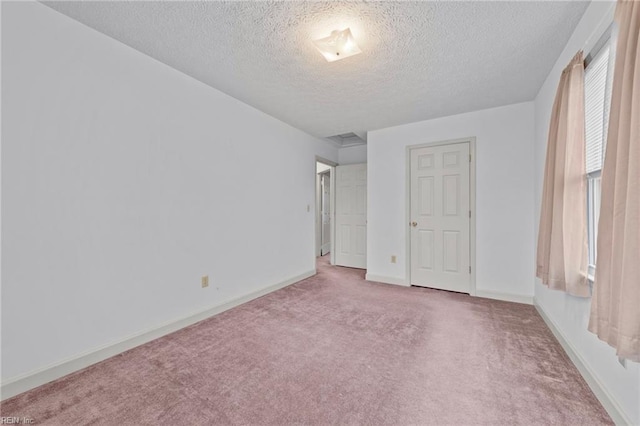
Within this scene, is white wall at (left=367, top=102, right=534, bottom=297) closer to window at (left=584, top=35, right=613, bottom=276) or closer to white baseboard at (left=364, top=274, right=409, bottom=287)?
white baseboard at (left=364, top=274, right=409, bottom=287)

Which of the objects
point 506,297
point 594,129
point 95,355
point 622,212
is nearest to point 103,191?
point 95,355

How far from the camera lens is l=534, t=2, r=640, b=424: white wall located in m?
1.31

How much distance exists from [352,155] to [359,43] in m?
3.26

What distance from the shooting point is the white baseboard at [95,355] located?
1.61 metres

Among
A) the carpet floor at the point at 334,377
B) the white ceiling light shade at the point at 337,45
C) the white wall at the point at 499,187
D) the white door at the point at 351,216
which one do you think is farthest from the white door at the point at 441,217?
the white ceiling light shade at the point at 337,45

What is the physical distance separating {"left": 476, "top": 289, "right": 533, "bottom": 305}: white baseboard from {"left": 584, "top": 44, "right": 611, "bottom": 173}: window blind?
2052mm

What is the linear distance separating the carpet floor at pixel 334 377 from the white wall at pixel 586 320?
0.15 m

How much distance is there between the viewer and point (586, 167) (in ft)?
5.89

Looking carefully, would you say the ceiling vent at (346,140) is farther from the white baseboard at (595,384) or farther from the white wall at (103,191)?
the white baseboard at (595,384)

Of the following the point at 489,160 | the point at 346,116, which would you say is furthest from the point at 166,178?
the point at 489,160

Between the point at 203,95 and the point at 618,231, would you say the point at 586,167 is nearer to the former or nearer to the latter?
the point at 618,231

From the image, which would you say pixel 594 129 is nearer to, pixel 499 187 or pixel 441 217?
pixel 499 187

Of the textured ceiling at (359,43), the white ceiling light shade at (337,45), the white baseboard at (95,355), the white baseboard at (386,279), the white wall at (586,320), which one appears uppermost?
the textured ceiling at (359,43)

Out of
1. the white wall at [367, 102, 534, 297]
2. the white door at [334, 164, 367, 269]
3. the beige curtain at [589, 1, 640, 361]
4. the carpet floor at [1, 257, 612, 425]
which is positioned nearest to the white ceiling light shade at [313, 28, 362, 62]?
the beige curtain at [589, 1, 640, 361]
